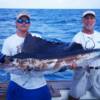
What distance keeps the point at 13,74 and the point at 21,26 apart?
1.29ft

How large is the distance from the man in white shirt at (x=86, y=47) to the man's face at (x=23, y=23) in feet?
1.49

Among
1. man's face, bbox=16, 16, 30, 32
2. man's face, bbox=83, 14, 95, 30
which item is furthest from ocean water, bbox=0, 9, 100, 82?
man's face, bbox=16, 16, 30, 32

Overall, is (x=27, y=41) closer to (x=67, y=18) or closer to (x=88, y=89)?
(x=88, y=89)

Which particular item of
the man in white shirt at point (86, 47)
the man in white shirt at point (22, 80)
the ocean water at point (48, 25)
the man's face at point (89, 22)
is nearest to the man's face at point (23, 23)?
the man in white shirt at point (22, 80)

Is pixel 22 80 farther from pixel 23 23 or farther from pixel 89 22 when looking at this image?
pixel 89 22

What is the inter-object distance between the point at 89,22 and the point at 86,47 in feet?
0.78

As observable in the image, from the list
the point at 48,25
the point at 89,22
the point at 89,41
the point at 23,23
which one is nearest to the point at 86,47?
the point at 89,41

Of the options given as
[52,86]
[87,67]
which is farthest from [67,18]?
[87,67]

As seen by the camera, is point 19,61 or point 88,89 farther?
point 88,89

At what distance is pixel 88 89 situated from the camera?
3.01 metres

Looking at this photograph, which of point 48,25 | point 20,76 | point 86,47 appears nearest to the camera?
point 20,76

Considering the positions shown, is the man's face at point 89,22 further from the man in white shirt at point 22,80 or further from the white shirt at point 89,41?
the man in white shirt at point 22,80

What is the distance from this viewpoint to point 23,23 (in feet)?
8.25

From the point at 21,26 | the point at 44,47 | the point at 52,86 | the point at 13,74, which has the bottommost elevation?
the point at 52,86
